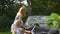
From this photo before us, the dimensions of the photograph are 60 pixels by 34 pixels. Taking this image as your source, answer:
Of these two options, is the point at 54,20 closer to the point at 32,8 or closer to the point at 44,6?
the point at 44,6

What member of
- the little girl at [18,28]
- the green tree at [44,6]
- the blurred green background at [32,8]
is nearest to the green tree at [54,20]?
the little girl at [18,28]

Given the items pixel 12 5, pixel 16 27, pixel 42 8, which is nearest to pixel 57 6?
pixel 42 8

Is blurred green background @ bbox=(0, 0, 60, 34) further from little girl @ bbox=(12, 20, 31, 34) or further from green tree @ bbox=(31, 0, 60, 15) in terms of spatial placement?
little girl @ bbox=(12, 20, 31, 34)

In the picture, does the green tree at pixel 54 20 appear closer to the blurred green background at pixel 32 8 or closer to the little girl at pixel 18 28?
the little girl at pixel 18 28

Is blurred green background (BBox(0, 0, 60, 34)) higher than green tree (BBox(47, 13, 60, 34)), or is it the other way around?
green tree (BBox(47, 13, 60, 34))

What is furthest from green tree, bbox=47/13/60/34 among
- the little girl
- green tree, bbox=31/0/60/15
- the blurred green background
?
green tree, bbox=31/0/60/15

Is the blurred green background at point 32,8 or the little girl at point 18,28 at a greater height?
the little girl at point 18,28

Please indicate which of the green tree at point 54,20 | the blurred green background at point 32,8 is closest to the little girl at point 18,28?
the green tree at point 54,20

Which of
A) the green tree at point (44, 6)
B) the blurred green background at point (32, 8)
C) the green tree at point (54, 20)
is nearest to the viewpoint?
the green tree at point (54, 20)

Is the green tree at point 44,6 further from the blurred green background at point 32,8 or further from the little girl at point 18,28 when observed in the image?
the little girl at point 18,28

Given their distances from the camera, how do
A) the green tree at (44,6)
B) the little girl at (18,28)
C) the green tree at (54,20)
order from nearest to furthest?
the green tree at (54,20), the little girl at (18,28), the green tree at (44,6)

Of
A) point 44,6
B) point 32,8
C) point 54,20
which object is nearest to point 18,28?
point 54,20

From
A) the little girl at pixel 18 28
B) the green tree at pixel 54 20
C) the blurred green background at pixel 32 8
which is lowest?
the blurred green background at pixel 32 8

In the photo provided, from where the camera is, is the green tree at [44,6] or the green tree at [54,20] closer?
the green tree at [54,20]
